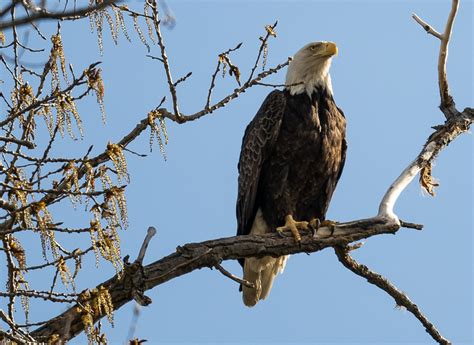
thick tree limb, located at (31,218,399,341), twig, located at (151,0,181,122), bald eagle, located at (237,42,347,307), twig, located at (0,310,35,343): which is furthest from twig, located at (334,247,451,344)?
twig, located at (0,310,35,343)

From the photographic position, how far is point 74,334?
4238 mm

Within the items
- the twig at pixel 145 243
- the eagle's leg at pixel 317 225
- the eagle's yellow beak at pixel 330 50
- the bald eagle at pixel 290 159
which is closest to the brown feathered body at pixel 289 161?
the bald eagle at pixel 290 159

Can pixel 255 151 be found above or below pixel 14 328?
above

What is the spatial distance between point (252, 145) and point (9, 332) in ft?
11.2

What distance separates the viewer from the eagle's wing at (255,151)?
6.67 m

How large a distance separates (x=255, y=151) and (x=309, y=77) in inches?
33.8

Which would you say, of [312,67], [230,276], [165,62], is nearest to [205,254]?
[230,276]

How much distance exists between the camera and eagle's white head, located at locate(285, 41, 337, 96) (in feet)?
22.8

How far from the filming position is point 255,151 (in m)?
6.74

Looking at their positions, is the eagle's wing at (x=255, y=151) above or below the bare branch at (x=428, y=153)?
above

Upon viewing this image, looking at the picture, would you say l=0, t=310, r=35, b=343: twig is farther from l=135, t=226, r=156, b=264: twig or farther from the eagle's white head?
the eagle's white head

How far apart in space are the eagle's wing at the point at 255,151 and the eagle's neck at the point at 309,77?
17 cm

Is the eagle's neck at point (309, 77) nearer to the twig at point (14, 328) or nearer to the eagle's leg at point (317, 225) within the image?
the eagle's leg at point (317, 225)

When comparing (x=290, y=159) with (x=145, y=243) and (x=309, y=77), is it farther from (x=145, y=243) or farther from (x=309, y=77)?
(x=145, y=243)
